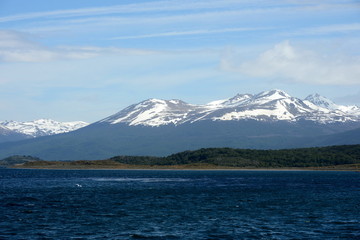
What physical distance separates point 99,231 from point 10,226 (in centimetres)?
1038

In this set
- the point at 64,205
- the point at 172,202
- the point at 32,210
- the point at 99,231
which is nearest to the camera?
the point at 99,231

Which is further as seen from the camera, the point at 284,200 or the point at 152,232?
the point at 284,200

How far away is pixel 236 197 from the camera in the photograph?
99.7 m

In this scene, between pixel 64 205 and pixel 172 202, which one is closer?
pixel 64 205

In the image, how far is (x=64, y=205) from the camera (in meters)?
83.6

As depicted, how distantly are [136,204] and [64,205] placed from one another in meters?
10.7

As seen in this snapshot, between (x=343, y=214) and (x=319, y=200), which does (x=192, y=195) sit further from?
(x=343, y=214)

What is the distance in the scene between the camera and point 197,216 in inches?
2793

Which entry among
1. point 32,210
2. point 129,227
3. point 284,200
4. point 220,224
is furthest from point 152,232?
point 284,200

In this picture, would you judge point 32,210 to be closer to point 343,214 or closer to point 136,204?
point 136,204

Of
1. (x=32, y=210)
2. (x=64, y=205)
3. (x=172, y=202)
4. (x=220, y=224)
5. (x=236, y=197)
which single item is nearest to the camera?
(x=220, y=224)

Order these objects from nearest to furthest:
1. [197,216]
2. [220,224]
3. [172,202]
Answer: [220,224]
[197,216]
[172,202]

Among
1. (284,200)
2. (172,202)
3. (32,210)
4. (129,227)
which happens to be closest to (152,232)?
(129,227)

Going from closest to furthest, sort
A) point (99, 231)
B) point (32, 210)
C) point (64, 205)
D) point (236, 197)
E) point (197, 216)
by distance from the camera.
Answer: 1. point (99, 231)
2. point (197, 216)
3. point (32, 210)
4. point (64, 205)
5. point (236, 197)
